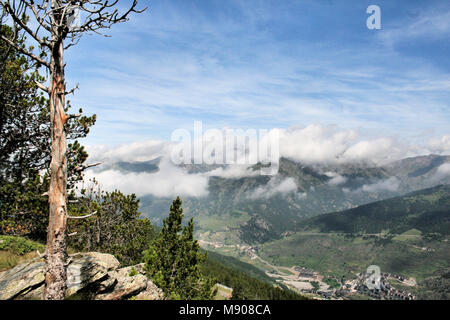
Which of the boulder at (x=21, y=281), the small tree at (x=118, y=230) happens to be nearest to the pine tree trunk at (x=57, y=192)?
the boulder at (x=21, y=281)

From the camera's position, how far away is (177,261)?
33.5 metres

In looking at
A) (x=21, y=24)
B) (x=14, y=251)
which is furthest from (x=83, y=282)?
(x=21, y=24)

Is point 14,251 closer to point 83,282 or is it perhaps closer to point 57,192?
point 83,282

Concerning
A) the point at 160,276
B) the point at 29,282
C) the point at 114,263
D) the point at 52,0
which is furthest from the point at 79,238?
the point at 52,0

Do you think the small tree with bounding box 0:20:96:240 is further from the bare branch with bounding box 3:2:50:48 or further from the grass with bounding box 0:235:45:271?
the bare branch with bounding box 3:2:50:48

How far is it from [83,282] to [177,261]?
1920cm

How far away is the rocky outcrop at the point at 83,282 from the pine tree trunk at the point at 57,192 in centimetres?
485

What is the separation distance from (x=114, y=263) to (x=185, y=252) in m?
14.7

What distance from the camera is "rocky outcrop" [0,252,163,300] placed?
13.7m

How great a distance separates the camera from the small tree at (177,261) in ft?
105

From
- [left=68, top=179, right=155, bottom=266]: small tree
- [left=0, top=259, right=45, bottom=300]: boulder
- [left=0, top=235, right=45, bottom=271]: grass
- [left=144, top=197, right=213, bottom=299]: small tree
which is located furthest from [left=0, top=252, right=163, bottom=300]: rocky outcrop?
[left=68, top=179, right=155, bottom=266]: small tree
